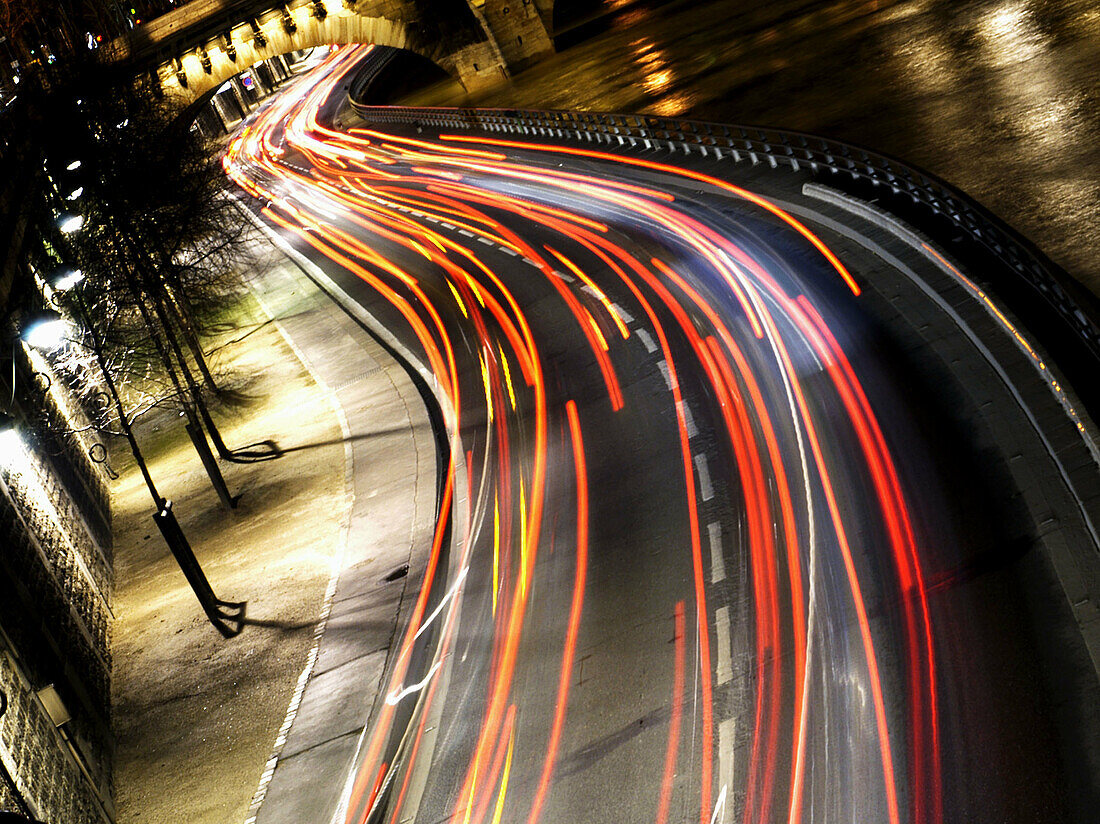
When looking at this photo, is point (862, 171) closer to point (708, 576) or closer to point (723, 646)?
point (708, 576)

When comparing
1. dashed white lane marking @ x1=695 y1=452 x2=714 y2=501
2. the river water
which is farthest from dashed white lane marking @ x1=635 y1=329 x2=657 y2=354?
the river water

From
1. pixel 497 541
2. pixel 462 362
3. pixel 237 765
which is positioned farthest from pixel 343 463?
pixel 237 765

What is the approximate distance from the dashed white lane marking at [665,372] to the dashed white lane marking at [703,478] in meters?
3.22

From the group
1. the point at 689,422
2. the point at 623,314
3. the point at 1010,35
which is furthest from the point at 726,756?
the point at 1010,35

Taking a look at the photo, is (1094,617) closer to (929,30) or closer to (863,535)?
(863,535)

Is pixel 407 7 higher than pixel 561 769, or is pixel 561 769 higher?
pixel 407 7

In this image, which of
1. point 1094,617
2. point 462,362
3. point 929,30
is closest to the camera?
point 1094,617

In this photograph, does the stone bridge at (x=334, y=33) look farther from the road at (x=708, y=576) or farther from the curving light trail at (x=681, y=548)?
the road at (x=708, y=576)

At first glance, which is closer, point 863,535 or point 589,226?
point 863,535

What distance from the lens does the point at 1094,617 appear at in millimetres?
10461

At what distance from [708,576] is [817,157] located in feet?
50.2

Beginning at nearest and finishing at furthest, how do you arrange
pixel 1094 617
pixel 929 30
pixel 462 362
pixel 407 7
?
pixel 1094 617, pixel 462 362, pixel 929 30, pixel 407 7

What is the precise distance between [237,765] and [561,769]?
471 centimetres

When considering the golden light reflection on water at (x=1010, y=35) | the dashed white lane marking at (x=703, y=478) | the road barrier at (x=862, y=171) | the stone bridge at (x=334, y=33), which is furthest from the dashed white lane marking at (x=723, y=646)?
the stone bridge at (x=334, y=33)
